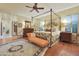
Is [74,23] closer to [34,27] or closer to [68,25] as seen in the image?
[68,25]

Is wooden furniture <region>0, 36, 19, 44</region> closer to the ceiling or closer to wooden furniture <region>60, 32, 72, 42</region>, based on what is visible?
the ceiling

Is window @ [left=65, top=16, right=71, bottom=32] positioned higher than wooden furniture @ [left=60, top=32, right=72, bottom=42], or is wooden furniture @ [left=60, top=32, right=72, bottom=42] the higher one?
window @ [left=65, top=16, right=71, bottom=32]

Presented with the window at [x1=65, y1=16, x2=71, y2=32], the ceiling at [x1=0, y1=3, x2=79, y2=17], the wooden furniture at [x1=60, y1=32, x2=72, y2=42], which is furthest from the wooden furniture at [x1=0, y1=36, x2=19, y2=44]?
the window at [x1=65, y1=16, x2=71, y2=32]

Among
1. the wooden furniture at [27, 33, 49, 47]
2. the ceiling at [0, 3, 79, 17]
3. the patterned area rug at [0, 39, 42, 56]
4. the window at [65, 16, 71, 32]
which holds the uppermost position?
the ceiling at [0, 3, 79, 17]

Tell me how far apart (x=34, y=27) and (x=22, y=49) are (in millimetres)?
610

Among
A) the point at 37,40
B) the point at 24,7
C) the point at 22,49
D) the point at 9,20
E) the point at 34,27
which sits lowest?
the point at 22,49

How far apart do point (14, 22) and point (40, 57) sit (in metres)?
1.06

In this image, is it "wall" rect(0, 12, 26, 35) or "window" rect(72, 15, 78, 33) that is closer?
"wall" rect(0, 12, 26, 35)

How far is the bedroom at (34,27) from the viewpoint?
2.21m

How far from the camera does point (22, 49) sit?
2264 millimetres

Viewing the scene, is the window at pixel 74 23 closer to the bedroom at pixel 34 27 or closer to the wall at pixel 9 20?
the bedroom at pixel 34 27

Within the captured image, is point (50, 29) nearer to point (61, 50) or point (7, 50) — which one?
point (61, 50)

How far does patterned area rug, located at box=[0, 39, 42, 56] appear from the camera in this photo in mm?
2208

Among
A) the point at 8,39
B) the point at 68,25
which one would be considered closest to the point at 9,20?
the point at 8,39
